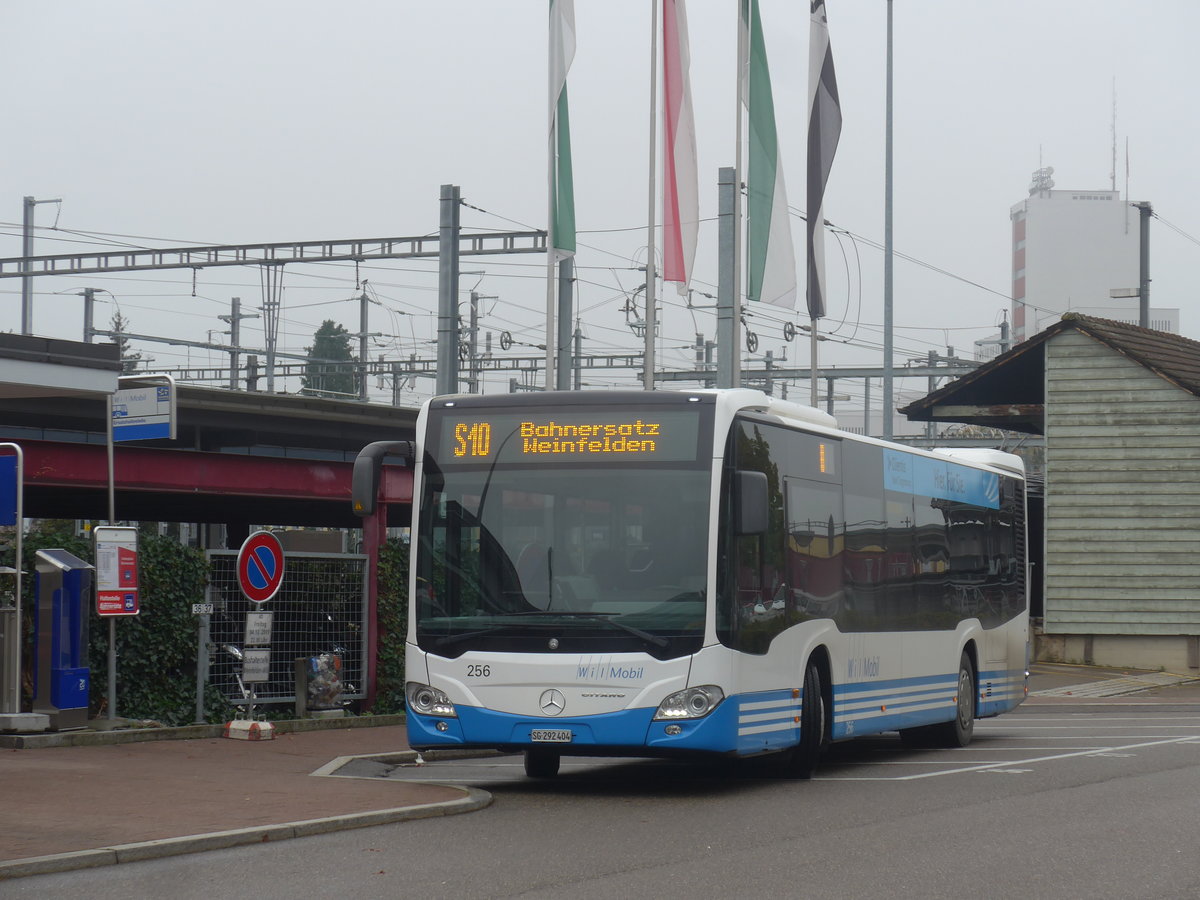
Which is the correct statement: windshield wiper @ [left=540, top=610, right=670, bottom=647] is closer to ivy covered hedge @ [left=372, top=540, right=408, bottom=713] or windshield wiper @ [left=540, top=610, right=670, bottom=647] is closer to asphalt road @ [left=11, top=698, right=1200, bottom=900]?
asphalt road @ [left=11, top=698, right=1200, bottom=900]

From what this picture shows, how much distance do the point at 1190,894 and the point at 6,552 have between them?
1104 cm

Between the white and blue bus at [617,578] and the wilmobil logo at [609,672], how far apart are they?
0.04 ft

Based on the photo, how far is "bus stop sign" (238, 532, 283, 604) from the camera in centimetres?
1658

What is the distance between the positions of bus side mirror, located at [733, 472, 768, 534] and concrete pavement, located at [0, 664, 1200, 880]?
2589mm

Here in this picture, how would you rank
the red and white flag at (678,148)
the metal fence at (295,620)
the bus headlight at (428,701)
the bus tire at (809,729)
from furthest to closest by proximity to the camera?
the red and white flag at (678,148), the metal fence at (295,620), the bus tire at (809,729), the bus headlight at (428,701)

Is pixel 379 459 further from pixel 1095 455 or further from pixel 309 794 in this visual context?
pixel 1095 455

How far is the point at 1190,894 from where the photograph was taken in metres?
7.94

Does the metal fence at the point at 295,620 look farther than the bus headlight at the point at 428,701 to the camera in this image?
Yes

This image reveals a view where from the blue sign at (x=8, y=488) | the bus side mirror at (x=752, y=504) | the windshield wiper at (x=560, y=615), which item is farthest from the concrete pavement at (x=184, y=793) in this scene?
the bus side mirror at (x=752, y=504)

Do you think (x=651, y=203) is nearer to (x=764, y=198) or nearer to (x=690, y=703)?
(x=764, y=198)

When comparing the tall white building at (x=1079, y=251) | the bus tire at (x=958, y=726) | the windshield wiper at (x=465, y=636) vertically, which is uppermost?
the tall white building at (x=1079, y=251)

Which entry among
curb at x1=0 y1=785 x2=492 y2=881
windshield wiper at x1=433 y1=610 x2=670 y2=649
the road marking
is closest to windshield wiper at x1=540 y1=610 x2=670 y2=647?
windshield wiper at x1=433 y1=610 x2=670 y2=649

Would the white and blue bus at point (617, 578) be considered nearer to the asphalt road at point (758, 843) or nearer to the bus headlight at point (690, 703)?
the bus headlight at point (690, 703)

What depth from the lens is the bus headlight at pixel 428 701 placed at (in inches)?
487
